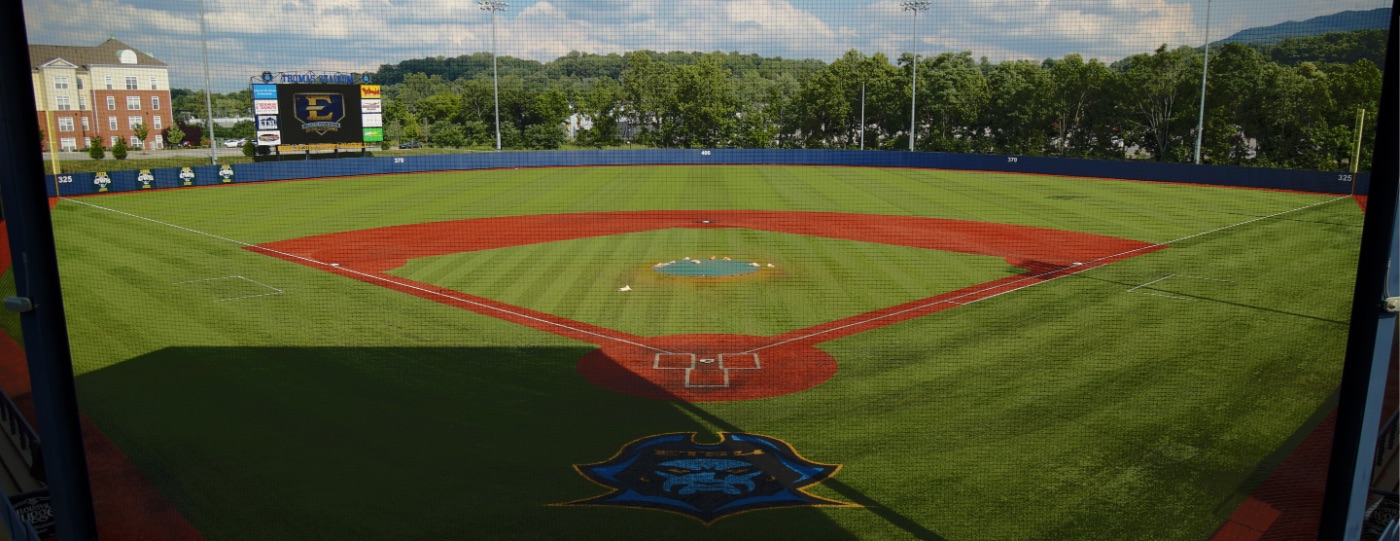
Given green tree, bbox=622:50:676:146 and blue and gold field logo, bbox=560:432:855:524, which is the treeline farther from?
blue and gold field logo, bbox=560:432:855:524

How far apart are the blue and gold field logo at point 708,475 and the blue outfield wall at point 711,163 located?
21.6 meters

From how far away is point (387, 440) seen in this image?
676 centimetres

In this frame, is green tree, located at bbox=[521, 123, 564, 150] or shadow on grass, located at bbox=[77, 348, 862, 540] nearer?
shadow on grass, located at bbox=[77, 348, 862, 540]

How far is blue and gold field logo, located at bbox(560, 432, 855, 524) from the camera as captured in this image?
5.66m

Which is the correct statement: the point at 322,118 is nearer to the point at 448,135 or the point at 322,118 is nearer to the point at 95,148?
the point at 448,135

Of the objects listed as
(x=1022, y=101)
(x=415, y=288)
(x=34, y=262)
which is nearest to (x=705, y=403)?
(x=34, y=262)

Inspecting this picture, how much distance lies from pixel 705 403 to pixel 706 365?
115cm

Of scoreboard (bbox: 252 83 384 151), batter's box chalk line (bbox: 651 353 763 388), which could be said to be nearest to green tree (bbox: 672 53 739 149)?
batter's box chalk line (bbox: 651 353 763 388)

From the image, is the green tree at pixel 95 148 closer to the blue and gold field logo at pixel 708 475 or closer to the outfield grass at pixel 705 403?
the outfield grass at pixel 705 403

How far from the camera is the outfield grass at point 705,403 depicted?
220 inches

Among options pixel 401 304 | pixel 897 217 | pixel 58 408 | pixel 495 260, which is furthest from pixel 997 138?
pixel 58 408

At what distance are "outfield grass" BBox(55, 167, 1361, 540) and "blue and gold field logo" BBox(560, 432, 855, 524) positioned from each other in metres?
0.15

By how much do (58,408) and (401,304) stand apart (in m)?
8.32

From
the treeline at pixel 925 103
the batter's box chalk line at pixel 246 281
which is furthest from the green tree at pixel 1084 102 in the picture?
the batter's box chalk line at pixel 246 281
